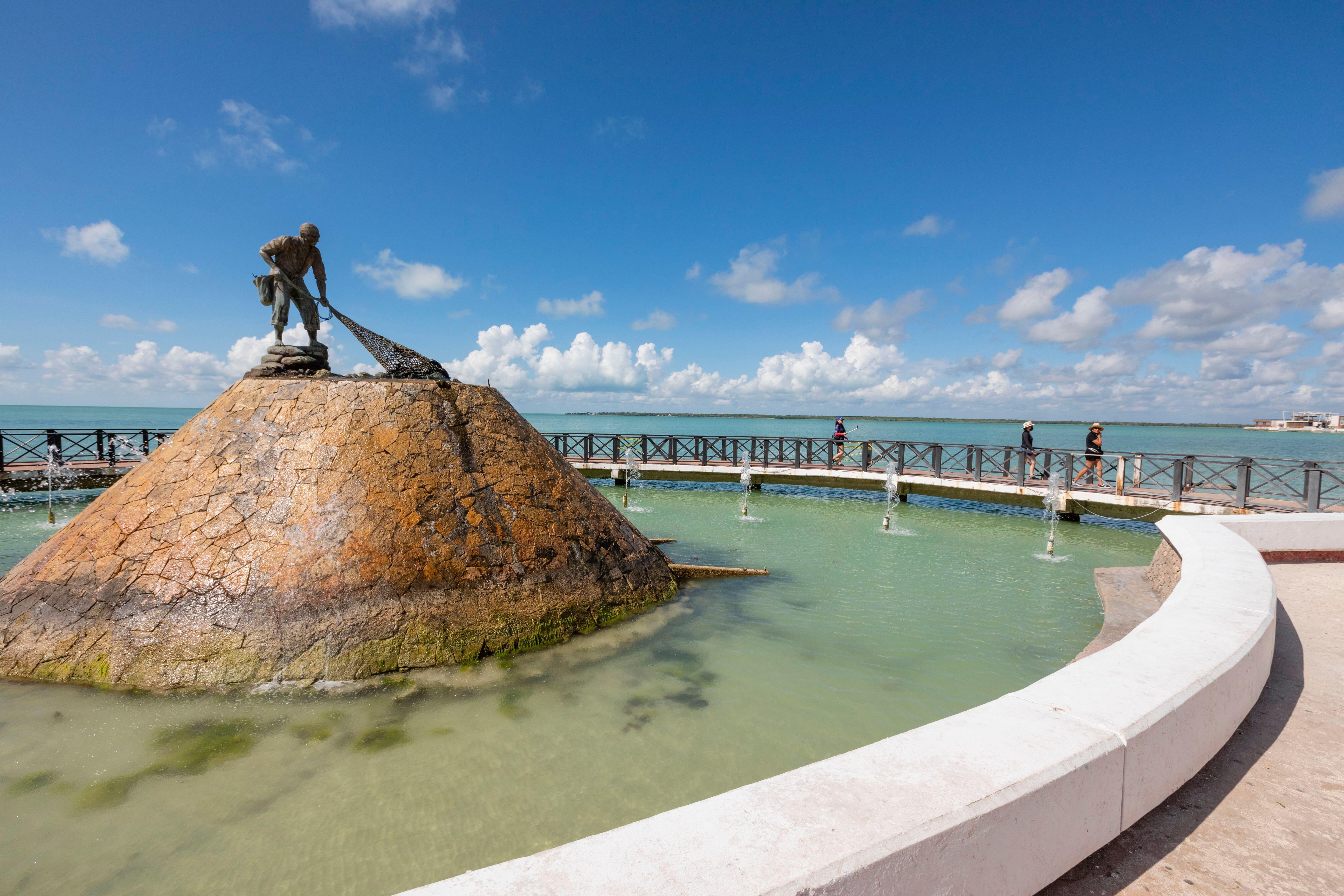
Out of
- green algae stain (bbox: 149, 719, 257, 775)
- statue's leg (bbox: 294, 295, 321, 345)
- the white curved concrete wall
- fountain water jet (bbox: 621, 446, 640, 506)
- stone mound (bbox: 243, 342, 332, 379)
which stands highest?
statue's leg (bbox: 294, 295, 321, 345)

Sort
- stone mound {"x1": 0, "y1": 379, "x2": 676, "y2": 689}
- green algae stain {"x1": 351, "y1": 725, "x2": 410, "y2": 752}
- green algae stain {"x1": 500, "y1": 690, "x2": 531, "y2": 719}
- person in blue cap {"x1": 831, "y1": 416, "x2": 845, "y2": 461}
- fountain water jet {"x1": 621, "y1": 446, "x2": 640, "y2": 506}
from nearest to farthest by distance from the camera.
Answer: green algae stain {"x1": 351, "y1": 725, "x2": 410, "y2": 752}, green algae stain {"x1": 500, "y1": 690, "x2": 531, "y2": 719}, stone mound {"x1": 0, "y1": 379, "x2": 676, "y2": 689}, fountain water jet {"x1": 621, "y1": 446, "x2": 640, "y2": 506}, person in blue cap {"x1": 831, "y1": 416, "x2": 845, "y2": 461}

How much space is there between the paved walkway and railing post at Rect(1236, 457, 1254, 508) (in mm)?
13531

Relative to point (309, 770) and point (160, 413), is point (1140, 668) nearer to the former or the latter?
point (309, 770)

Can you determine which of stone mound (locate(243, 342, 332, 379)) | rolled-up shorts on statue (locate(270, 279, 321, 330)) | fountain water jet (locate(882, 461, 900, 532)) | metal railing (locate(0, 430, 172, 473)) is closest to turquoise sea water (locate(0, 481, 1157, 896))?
stone mound (locate(243, 342, 332, 379))

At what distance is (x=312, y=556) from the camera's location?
491cm

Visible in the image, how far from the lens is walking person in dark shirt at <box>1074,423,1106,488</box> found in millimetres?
15914

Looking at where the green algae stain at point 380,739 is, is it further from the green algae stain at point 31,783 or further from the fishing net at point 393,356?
the fishing net at point 393,356

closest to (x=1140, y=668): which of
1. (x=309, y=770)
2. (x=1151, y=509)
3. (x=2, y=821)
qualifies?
(x=309, y=770)

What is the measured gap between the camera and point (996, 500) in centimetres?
1741

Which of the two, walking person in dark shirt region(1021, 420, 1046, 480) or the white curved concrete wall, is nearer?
the white curved concrete wall

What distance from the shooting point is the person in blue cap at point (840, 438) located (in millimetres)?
20703

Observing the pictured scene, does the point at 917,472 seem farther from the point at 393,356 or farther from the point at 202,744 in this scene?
the point at 202,744

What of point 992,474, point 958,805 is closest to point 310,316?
point 958,805

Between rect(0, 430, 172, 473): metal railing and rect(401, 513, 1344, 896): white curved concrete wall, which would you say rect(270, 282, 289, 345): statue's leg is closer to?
rect(401, 513, 1344, 896): white curved concrete wall
